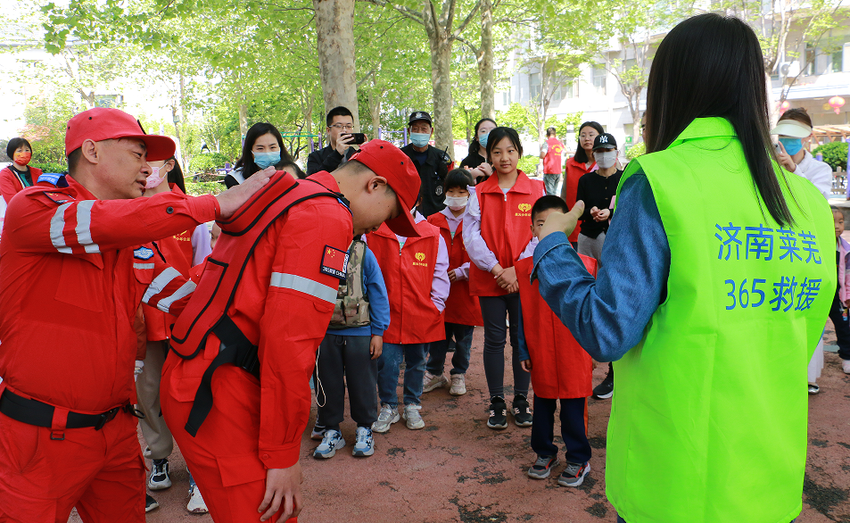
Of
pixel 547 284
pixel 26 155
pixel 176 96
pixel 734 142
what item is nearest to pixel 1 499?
pixel 547 284

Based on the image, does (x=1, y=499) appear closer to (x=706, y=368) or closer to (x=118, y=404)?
(x=118, y=404)

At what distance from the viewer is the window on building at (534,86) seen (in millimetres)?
40375

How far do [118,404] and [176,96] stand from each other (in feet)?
Result: 110

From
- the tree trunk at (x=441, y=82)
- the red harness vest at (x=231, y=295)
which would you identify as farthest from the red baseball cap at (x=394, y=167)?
the tree trunk at (x=441, y=82)

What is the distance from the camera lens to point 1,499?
1.91 meters

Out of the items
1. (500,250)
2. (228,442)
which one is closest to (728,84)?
(228,442)

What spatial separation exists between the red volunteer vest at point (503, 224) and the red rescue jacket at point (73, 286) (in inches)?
119

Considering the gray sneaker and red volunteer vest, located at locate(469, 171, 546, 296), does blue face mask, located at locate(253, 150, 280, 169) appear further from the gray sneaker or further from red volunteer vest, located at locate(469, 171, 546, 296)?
the gray sneaker

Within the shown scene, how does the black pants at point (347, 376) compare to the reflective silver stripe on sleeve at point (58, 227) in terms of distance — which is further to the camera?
the black pants at point (347, 376)

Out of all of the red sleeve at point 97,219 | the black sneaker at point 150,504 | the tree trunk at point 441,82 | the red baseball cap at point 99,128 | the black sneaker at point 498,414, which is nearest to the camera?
the red sleeve at point 97,219

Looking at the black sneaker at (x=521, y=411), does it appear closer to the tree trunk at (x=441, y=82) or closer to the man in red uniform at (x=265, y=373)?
the man in red uniform at (x=265, y=373)

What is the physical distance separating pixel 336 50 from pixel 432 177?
2711mm

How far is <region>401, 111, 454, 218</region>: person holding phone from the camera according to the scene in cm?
617

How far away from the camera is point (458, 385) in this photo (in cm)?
533
